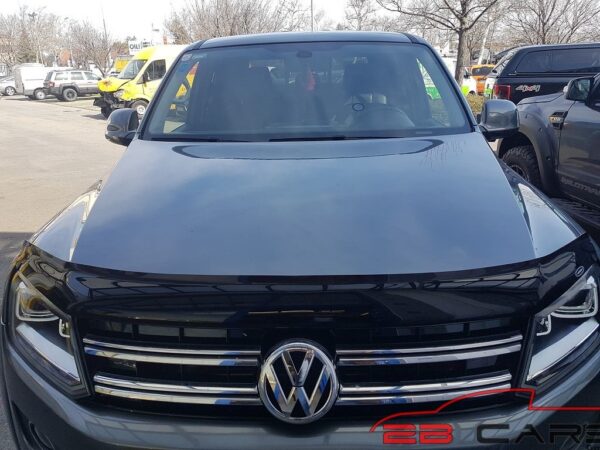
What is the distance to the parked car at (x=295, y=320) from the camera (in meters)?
1.59

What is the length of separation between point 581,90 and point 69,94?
1385 inches

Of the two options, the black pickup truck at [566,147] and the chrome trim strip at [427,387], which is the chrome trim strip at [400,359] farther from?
the black pickup truck at [566,147]

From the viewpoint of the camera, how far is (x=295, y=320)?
1589 mm

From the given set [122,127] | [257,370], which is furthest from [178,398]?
[122,127]

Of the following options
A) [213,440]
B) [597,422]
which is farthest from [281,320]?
[597,422]

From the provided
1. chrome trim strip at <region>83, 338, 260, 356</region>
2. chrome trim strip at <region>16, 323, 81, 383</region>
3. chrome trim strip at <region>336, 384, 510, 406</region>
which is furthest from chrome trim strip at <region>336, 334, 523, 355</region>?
chrome trim strip at <region>16, 323, 81, 383</region>

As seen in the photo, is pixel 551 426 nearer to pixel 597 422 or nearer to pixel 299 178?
pixel 597 422

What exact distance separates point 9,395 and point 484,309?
1450 millimetres

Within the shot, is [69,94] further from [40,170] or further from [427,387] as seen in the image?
[427,387]

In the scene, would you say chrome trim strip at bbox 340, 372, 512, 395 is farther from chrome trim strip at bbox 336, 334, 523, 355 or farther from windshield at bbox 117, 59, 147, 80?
windshield at bbox 117, 59, 147, 80

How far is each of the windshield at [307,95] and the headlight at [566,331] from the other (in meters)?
1.27

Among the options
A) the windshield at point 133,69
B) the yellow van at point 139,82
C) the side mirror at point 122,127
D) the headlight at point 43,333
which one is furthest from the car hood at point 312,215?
the windshield at point 133,69

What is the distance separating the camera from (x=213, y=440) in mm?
1564

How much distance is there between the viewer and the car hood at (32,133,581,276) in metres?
1.69
